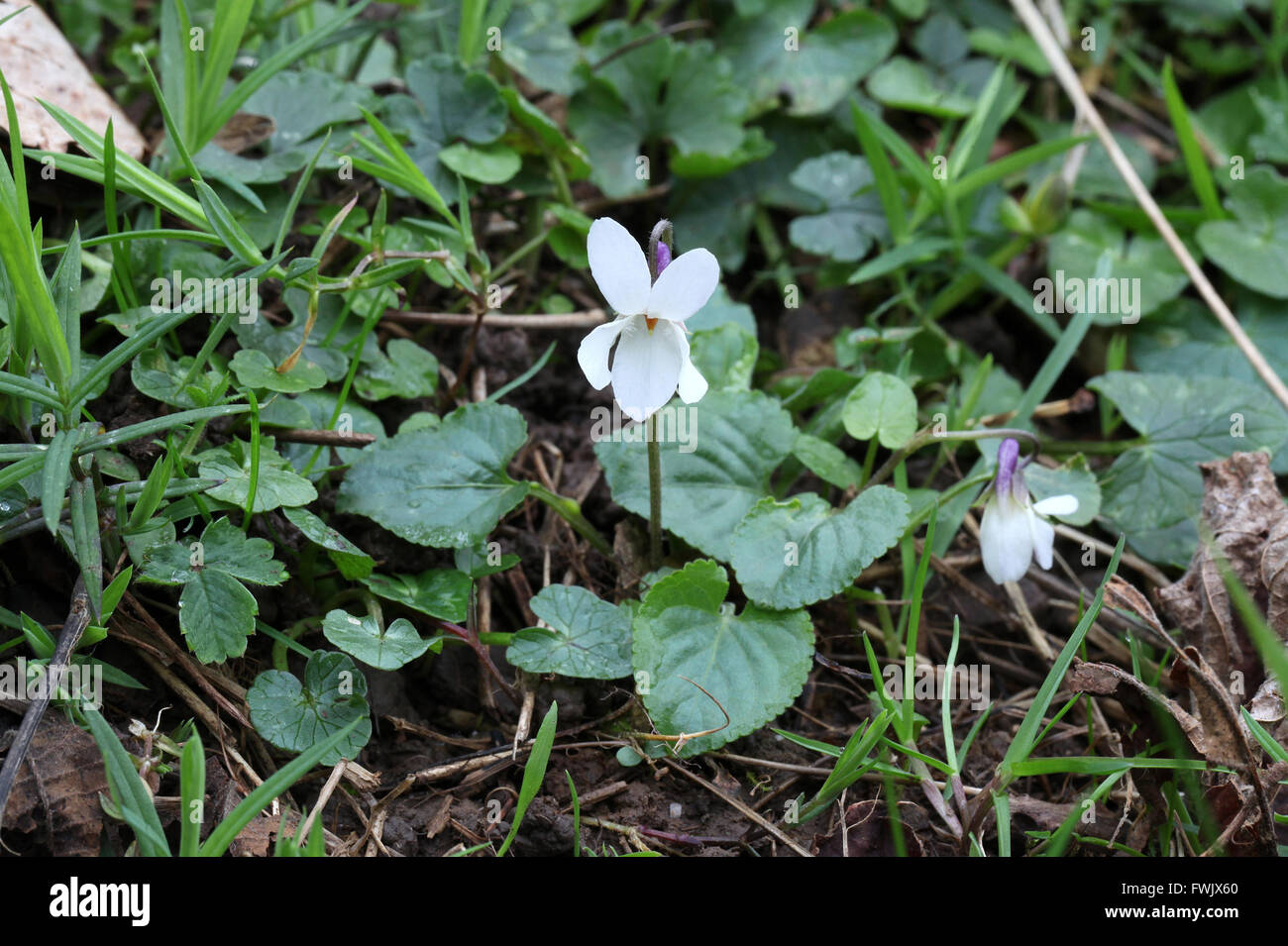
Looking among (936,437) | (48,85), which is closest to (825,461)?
(936,437)

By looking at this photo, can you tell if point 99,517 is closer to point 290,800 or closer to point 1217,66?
point 290,800

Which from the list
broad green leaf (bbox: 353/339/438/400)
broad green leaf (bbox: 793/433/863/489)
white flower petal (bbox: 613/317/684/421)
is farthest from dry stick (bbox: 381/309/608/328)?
white flower petal (bbox: 613/317/684/421)

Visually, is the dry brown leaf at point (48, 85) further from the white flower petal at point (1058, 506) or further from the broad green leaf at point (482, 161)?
the white flower petal at point (1058, 506)

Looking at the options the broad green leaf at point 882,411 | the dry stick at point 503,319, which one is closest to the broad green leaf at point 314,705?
the dry stick at point 503,319

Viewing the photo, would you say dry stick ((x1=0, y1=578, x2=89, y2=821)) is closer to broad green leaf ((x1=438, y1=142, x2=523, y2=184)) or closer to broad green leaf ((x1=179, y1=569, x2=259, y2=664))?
broad green leaf ((x1=179, y1=569, x2=259, y2=664))

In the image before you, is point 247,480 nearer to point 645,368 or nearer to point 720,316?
point 645,368

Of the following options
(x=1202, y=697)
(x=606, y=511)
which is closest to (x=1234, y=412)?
(x=1202, y=697)
